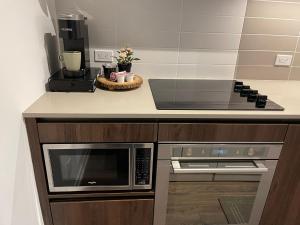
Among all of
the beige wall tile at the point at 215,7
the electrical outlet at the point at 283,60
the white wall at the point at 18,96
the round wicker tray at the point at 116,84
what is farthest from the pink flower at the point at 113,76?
the electrical outlet at the point at 283,60

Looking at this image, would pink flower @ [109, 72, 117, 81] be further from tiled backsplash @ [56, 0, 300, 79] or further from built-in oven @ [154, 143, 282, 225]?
built-in oven @ [154, 143, 282, 225]

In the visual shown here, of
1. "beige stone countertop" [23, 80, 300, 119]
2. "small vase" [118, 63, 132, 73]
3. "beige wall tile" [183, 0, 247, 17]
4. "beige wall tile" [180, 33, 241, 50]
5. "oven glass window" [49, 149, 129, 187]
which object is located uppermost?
"beige wall tile" [183, 0, 247, 17]

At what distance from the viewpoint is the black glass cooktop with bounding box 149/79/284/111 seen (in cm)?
116

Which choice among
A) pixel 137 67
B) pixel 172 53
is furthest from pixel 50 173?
pixel 172 53

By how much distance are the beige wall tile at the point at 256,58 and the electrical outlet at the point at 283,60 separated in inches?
1.1

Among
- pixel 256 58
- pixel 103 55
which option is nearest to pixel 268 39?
pixel 256 58

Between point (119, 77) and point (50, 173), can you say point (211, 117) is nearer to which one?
point (119, 77)

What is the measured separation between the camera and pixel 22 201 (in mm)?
1001

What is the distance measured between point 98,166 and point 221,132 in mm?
619

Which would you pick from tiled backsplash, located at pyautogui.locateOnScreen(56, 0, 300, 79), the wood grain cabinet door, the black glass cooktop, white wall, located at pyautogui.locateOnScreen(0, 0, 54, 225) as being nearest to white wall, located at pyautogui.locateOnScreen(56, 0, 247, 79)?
tiled backsplash, located at pyautogui.locateOnScreen(56, 0, 300, 79)

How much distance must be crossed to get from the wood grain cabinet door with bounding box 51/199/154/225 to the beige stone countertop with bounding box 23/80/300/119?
1.59ft

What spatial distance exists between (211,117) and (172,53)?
0.66 metres

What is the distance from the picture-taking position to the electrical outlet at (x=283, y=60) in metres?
1.67

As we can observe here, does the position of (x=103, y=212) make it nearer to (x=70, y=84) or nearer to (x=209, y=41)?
(x=70, y=84)
